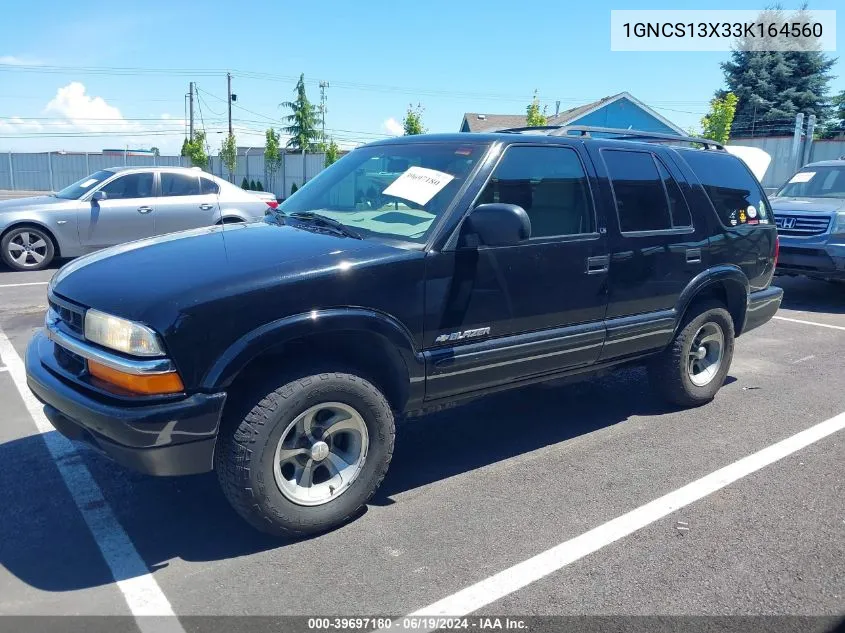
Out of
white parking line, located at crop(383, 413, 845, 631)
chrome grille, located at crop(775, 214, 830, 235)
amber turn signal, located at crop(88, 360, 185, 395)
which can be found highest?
chrome grille, located at crop(775, 214, 830, 235)

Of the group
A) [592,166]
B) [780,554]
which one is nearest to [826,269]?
[592,166]

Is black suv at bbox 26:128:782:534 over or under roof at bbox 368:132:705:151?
under

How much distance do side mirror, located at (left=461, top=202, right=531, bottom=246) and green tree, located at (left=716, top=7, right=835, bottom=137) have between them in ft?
135

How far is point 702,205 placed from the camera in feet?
16.9

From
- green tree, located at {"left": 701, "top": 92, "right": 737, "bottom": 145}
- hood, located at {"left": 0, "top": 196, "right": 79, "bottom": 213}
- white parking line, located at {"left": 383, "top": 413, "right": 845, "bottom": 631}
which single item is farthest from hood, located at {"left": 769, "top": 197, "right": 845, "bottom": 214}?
green tree, located at {"left": 701, "top": 92, "right": 737, "bottom": 145}

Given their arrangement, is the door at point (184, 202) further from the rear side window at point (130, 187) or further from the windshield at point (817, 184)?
the windshield at point (817, 184)

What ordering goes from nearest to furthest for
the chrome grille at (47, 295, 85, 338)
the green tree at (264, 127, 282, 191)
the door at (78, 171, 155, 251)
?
the chrome grille at (47, 295, 85, 338) < the door at (78, 171, 155, 251) < the green tree at (264, 127, 282, 191)

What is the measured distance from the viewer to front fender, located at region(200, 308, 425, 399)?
10.1 ft

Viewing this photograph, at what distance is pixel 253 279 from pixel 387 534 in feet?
4.60

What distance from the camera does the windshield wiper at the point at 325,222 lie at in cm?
385

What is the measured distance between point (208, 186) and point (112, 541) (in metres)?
9.26

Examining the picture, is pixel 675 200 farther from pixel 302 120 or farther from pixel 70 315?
pixel 302 120

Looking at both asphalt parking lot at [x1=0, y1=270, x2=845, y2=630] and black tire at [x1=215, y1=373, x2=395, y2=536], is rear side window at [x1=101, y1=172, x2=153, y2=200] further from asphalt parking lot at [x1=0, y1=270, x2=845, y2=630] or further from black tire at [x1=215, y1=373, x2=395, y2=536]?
black tire at [x1=215, y1=373, x2=395, y2=536]

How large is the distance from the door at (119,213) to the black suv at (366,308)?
24.6ft
